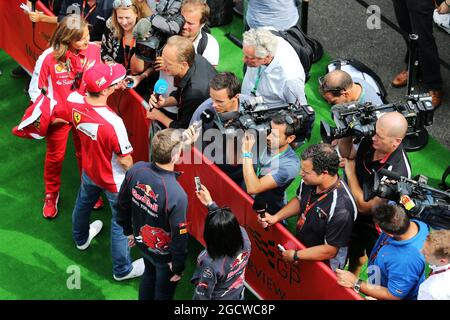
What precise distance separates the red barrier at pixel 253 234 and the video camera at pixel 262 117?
462 mm

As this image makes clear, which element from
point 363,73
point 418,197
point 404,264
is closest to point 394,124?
point 418,197

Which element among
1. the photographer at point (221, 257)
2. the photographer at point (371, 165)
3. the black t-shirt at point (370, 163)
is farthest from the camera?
the black t-shirt at point (370, 163)

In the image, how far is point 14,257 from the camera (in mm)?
6227

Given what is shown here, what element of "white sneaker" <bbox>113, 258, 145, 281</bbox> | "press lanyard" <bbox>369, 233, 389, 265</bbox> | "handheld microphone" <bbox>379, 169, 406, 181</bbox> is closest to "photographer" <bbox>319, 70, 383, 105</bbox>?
"handheld microphone" <bbox>379, 169, 406, 181</bbox>

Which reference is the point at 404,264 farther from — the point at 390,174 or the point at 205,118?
the point at 205,118

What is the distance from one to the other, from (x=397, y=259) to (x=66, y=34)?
3.36m

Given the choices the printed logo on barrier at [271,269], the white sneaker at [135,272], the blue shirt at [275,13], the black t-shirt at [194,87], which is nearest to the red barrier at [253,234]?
the printed logo on barrier at [271,269]

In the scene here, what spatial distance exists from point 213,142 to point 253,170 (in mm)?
519

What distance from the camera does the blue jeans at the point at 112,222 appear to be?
5.75 meters

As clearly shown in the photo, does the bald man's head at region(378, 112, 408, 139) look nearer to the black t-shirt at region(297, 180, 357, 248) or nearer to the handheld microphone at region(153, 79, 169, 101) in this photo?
the black t-shirt at region(297, 180, 357, 248)

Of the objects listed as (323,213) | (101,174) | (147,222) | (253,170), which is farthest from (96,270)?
(323,213)

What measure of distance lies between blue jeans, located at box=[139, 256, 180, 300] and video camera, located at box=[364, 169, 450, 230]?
5.23 ft

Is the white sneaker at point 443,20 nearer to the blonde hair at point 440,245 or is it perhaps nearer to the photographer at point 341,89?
the photographer at point 341,89

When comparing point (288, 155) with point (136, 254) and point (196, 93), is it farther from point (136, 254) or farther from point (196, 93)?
point (136, 254)
